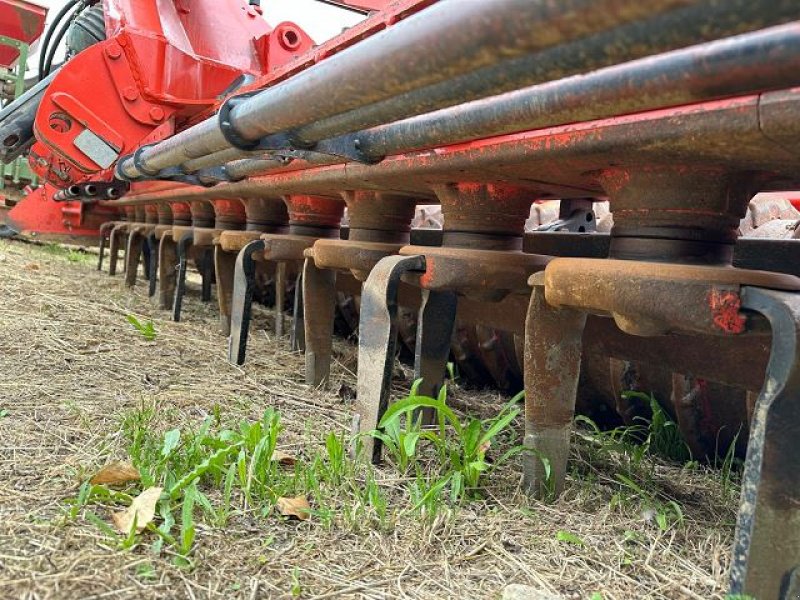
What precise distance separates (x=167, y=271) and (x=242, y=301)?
1.39 meters

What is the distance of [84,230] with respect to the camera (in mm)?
5754

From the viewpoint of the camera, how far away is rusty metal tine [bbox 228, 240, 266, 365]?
2.30 meters

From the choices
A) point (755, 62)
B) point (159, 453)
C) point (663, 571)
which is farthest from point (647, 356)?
point (159, 453)

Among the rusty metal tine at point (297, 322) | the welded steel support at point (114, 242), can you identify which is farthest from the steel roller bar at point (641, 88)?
the welded steel support at point (114, 242)

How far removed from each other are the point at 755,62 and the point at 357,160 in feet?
2.60

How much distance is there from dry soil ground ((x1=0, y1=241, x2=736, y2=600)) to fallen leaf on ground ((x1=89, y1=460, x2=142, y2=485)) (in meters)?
0.04

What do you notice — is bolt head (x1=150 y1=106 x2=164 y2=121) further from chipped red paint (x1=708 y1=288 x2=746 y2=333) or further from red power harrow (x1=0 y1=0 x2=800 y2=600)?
chipped red paint (x1=708 y1=288 x2=746 y2=333)

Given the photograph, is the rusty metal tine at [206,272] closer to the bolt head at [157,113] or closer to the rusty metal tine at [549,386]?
the bolt head at [157,113]

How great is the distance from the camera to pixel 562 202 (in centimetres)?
218

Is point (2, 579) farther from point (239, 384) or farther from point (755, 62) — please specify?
point (239, 384)

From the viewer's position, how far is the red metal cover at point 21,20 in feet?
22.1

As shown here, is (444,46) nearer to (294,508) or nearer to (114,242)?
(294,508)

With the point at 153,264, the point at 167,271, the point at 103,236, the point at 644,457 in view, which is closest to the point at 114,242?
the point at 103,236

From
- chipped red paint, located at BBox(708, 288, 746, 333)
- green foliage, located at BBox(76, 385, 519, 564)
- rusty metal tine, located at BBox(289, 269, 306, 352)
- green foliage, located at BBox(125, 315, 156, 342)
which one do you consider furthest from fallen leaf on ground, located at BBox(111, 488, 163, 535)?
green foliage, located at BBox(125, 315, 156, 342)
